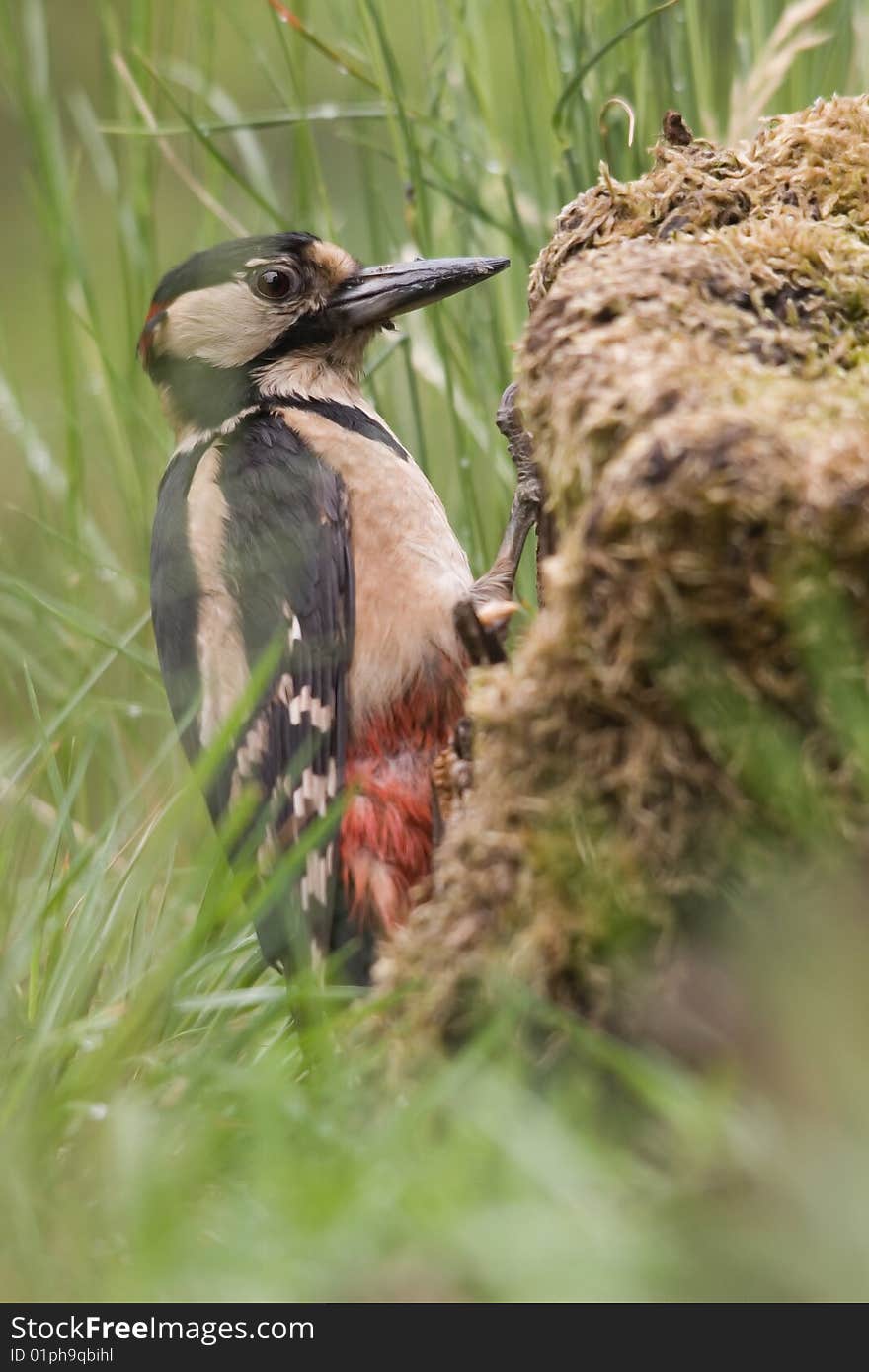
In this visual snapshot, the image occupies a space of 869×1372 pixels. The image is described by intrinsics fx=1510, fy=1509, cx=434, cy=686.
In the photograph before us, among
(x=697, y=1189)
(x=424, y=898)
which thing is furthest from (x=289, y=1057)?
(x=697, y=1189)

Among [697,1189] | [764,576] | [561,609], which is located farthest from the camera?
[561,609]

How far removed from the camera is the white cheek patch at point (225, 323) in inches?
124

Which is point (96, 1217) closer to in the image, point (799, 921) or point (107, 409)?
point (799, 921)

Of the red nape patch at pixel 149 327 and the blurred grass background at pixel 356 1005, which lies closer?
the blurred grass background at pixel 356 1005

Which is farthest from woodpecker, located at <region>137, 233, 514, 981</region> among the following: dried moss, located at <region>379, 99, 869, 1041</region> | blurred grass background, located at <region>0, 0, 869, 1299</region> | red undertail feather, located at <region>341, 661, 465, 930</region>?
dried moss, located at <region>379, 99, 869, 1041</region>

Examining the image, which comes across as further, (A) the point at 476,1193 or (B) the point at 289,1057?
(B) the point at 289,1057

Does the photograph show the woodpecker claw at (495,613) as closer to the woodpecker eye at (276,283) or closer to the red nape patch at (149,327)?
the woodpecker eye at (276,283)

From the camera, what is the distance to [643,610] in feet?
4.92

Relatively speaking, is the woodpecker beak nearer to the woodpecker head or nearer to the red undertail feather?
the woodpecker head

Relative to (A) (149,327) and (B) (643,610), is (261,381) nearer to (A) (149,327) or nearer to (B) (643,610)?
(A) (149,327)

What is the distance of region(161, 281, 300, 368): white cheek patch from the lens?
3.14 m

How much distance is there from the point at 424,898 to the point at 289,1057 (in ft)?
0.91

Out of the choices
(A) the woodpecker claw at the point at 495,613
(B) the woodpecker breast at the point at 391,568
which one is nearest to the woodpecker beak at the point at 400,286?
(B) the woodpecker breast at the point at 391,568

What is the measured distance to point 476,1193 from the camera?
1343 mm
